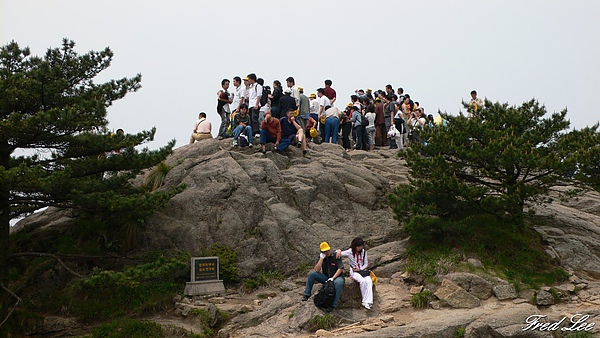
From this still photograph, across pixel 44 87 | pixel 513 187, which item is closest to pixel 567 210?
pixel 513 187

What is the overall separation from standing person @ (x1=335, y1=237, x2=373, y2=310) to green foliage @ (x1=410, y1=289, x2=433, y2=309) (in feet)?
4.06

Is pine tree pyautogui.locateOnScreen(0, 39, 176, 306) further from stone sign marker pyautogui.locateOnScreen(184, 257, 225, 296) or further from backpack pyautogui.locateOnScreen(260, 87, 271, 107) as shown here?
backpack pyautogui.locateOnScreen(260, 87, 271, 107)

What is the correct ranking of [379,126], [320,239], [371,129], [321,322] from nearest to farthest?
[321,322]
[320,239]
[371,129]
[379,126]

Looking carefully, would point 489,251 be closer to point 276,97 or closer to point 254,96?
point 276,97

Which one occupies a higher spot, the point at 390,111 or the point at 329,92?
the point at 329,92

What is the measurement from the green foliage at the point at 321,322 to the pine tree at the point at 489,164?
4.27 meters

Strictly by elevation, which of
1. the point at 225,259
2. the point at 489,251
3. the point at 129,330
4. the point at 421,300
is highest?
the point at 225,259

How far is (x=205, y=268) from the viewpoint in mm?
15898

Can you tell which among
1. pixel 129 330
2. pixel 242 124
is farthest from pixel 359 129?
pixel 129 330

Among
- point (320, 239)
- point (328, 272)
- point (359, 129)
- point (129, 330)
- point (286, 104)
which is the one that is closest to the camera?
point (328, 272)

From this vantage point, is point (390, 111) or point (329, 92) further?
point (390, 111)

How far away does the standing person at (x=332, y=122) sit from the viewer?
24.5 metres

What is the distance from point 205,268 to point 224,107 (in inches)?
330

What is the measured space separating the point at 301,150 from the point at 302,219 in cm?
388
